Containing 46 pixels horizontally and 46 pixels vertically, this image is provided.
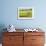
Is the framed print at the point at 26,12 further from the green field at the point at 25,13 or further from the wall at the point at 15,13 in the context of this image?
the wall at the point at 15,13

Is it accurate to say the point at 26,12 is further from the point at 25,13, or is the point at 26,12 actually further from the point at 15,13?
the point at 15,13

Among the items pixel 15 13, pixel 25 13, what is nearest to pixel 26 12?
pixel 25 13

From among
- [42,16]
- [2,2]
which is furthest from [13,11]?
[42,16]

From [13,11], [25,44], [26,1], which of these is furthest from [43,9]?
[25,44]

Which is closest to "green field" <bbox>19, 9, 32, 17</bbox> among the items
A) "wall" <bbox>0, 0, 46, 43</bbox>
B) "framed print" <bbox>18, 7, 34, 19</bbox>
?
"framed print" <bbox>18, 7, 34, 19</bbox>

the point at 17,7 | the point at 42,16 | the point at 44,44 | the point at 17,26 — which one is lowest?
the point at 44,44

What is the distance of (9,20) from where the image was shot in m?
4.42

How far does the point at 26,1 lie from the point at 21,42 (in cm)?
139

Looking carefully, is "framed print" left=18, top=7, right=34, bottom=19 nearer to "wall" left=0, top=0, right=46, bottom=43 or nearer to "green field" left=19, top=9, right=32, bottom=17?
"green field" left=19, top=9, right=32, bottom=17

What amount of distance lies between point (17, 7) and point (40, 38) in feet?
4.26

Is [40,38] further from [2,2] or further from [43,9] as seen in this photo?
[2,2]

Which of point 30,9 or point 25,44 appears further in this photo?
point 30,9

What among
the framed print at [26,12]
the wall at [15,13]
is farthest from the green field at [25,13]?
the wall at [15,13]

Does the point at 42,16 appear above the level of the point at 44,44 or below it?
above
